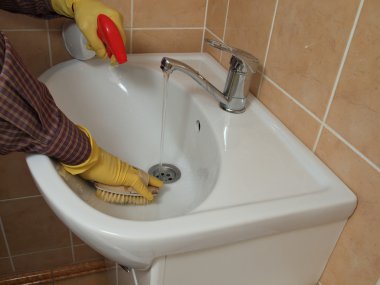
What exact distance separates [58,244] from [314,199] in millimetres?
926

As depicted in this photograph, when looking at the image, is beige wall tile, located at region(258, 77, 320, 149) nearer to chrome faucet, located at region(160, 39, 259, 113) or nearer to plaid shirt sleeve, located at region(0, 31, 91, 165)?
chrome faucet, located at region(160, 39, 259, 113)

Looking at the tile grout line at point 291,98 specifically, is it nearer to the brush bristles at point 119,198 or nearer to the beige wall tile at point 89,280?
the brush bristles at point 119,198

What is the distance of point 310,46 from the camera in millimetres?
561

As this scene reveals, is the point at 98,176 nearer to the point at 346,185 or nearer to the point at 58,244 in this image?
the point at 346,185

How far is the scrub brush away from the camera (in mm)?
573

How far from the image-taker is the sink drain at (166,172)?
72cm

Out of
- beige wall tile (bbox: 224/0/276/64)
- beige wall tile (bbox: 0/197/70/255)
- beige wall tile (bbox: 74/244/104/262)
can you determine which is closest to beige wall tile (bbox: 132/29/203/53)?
beige wall tile (bbox: 224/0/276/64)

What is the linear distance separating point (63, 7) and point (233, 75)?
0.36 m

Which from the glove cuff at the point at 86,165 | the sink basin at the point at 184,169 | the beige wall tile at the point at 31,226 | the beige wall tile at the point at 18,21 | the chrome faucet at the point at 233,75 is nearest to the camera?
the sink basin at the point at 184,169

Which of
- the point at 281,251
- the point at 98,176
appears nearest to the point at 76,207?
the point at 98,176

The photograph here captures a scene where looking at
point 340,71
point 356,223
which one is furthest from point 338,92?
point 356,223

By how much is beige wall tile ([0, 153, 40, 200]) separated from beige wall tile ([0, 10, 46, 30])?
0.33 metres

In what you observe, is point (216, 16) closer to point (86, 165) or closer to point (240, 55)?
point (240, 55)

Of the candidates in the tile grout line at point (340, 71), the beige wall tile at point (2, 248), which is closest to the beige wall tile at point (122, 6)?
the tile grout line at point (340, 71)
